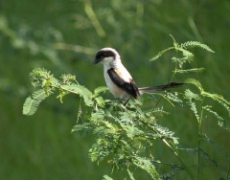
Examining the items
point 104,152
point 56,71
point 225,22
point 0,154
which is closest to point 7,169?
point 0,154

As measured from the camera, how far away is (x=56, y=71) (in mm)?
6715

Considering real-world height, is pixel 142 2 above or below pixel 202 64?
above

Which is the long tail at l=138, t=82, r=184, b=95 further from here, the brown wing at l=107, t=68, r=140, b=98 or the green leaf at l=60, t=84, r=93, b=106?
the green leaf at l=60, t=84, r=93, b=106

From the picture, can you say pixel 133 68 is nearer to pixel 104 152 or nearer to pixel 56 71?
pixel 56 71

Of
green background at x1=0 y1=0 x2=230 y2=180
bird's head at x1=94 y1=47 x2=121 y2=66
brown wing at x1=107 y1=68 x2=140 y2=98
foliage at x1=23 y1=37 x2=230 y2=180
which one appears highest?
green background at x1=0 y1=0 x2=230 y2=180

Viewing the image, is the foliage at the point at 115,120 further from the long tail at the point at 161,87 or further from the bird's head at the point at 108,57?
the bird's head at the point at 108,57

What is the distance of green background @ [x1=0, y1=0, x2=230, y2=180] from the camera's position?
608 centimetres

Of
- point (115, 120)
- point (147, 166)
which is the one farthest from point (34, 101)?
point (147, 166)

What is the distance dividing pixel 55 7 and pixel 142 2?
142cm

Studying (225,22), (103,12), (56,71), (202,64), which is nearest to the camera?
(202,64)

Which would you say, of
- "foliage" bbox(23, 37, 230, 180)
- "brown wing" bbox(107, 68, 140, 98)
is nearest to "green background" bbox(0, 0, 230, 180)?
"brown wing" bbox(107, 68, 140, 98)

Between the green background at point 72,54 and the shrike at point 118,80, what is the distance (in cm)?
163

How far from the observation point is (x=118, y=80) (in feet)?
12.3

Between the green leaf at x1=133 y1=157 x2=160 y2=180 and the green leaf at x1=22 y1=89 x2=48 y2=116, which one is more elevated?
the green leaf at x1=22 y1=89 x2=48 y2=116
